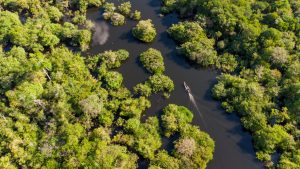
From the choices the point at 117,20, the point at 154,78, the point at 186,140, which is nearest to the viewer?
the point at 186,140

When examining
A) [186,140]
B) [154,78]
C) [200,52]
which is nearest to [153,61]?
[154,78]

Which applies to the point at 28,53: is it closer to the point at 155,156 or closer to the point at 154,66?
the point at 154,66

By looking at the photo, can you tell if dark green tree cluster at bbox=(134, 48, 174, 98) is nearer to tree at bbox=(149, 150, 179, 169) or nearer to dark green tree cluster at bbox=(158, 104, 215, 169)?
dark green tree cluster at bbox=(158, 104, 215, 169)

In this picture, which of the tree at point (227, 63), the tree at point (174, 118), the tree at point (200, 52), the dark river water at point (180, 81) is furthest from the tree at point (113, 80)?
the tree at point (227, 63)

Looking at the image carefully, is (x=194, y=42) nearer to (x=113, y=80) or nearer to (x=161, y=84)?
(x=161, y=84)

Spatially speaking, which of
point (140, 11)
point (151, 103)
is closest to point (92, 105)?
point (151, 103)

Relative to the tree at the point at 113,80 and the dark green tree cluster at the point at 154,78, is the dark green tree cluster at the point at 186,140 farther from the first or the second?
the tree at the point at 113,80
